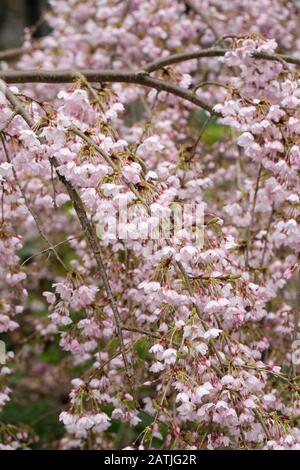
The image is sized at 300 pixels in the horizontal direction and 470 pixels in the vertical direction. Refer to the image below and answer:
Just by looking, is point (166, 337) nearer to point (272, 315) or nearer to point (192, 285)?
Result: point (192, 285)

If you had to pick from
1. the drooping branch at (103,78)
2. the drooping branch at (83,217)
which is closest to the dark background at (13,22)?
the drooping branch at (103,78)

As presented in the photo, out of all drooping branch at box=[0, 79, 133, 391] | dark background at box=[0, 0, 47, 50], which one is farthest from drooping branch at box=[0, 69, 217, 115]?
dark background at box=[0, 0, 47, 50]

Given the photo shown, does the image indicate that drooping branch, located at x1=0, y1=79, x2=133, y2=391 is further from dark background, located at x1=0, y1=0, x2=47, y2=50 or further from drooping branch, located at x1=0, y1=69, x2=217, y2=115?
dark background, located at x1=0, y1=0, x2=47, y2=50

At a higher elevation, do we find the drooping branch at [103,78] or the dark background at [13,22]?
the dark background at [13,22]

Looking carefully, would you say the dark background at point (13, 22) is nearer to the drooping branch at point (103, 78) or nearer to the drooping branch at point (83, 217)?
the drooping branch at point (103, 78)

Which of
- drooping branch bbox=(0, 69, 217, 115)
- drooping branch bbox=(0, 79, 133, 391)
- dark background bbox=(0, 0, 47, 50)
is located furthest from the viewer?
dark background bbox=(0, 0, 47, 50)

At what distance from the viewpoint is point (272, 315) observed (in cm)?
345

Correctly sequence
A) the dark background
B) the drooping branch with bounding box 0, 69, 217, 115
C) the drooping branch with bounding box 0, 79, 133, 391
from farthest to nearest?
the dark background, the drooping branch with bounding box 0, 69, 217, 115, the drooping branch with bounding box 0, 79, 133, 391

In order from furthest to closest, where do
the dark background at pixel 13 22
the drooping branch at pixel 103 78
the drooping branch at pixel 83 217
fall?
1. the dark background at pixel 13 22
2. the drooping branch at pixel 103 78
3. the drooping branch at pixel 83 217

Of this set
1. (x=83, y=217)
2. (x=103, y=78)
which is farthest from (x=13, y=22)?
(x=83, y=217)

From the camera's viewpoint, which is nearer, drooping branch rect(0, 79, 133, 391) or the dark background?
drooping branch rect(0, 79, 133, 391)
